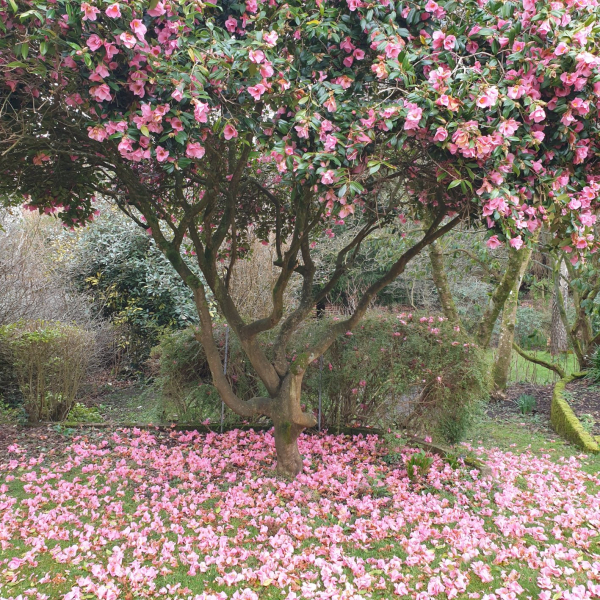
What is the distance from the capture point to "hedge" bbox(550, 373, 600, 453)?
219 inches

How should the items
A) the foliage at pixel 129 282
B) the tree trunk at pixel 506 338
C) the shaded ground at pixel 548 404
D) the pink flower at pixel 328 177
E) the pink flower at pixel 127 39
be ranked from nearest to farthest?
the pink flower at pixel 127 39 < the pink flower at pixel 328 177 < the shaded ground at pixel 548 404 < the tree trunk at pixel 506 338 < the foliage at pixel 129 282

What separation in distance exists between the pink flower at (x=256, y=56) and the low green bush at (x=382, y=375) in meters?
3.27

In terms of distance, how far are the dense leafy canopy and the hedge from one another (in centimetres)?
343

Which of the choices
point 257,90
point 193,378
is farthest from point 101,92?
point 193,378

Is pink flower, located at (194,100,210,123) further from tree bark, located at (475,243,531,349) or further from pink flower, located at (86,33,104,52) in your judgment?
tree bark, located at (475,243,531,349)

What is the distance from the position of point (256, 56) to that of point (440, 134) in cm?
100

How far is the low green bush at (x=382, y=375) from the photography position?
17.0 ft

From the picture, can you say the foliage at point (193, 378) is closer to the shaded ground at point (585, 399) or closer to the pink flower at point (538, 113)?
the pink flower at point (538, 113)

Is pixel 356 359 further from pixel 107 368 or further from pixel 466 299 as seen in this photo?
pixel 466 299

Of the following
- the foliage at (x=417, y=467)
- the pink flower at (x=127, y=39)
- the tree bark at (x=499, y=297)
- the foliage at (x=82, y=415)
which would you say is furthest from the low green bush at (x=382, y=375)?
the pink flower at (x=127, y=39)

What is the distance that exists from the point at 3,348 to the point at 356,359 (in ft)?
14.5

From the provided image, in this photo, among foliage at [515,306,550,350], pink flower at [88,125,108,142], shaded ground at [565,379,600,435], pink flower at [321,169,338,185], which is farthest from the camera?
foliage at [515,306,550,350]

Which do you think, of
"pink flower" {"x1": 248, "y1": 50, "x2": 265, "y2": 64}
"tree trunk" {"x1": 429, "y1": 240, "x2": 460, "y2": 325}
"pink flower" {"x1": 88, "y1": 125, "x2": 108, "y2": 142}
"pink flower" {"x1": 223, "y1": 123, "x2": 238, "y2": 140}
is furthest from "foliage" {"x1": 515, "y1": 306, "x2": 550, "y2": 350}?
"pink flower" {"x1": 88, "y1": 125, "x2": 108, "y2": 142}

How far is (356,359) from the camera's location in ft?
17.3
